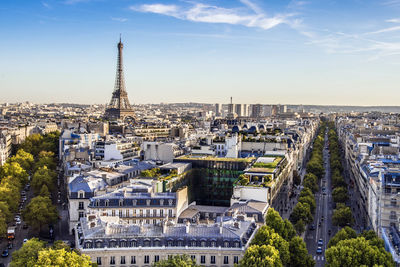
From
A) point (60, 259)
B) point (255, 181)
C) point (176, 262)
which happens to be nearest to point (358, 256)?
point (176, 262)

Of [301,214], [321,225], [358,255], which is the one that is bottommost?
[321,225]

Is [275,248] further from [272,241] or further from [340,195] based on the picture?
[340,195]

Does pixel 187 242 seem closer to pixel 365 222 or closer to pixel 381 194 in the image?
pixel 381 194

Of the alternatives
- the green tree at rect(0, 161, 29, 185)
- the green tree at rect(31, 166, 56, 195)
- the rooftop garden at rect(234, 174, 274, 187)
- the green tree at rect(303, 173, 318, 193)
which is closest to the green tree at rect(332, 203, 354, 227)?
the rooftop garden at rect(234, 174, 274, 187)

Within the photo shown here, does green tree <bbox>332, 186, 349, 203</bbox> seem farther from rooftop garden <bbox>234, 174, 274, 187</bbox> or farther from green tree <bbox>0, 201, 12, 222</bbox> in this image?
green tree <bbox>0, 201, 12, 222</bbox>

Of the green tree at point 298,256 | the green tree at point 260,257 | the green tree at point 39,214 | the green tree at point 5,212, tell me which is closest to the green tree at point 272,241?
the green tree at point 298,256

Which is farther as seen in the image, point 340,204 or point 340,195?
point 340,195

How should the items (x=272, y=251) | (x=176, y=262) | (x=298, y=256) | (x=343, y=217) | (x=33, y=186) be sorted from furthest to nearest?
(x=33, y=186) → (x=343, y=217) → (x=298, y=256) → (x=272, y=251) → (x=176, y=262)
